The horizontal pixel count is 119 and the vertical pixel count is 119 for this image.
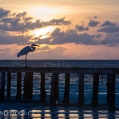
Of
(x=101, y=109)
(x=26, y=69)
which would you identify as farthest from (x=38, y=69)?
(x=101, y=109)

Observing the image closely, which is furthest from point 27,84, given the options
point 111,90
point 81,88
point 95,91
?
point 111,90

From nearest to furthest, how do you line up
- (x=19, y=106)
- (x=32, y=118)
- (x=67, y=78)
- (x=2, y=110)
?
(x=32, y=118), (x=2, y=110), (x=19, y=106), (x=67, y=78)

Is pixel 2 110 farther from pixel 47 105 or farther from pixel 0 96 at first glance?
pixel 0 96

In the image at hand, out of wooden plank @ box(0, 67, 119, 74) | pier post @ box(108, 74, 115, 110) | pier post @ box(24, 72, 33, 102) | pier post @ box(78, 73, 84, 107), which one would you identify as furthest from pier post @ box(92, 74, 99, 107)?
pier post @ box(24, 72, 33, 102)

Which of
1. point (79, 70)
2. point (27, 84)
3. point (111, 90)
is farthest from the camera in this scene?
point (27, 84)

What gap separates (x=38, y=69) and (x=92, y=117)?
22.6ft

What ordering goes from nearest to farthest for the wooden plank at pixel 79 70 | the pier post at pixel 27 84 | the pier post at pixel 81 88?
the wooden plank at pixel 79 70, the pier post at pixel 81 88, the pier post at pixel 27 84

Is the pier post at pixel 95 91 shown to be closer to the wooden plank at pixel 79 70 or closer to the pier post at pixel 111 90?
the wooden plank at pixel 79 70

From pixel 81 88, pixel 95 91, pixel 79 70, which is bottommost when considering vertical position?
pixel 95 91

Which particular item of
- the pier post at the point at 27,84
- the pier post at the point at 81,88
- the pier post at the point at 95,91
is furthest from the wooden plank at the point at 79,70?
the pier post at the point at 95,91

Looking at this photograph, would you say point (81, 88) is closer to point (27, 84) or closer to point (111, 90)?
point (111, 90)

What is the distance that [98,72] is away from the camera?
27.3 m

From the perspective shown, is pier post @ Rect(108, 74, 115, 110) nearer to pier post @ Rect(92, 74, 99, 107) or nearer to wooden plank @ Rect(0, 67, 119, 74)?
wooden plank @ Rect(0, 67, 119, 74)

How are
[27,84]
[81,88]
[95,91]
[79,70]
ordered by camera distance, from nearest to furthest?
[79,70], [81,88], [95,91], [27,84]
